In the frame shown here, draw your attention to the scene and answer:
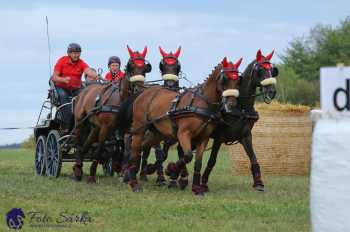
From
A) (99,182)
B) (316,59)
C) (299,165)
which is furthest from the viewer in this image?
(316,59)

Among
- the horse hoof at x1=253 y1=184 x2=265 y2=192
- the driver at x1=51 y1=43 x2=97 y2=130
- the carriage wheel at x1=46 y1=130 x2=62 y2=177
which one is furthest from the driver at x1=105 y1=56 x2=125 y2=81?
the horse hoof at x1=253 y1=184 x2=265 y2=192

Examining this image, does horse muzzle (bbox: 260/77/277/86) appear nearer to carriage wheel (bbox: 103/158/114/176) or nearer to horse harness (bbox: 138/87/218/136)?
horse harness (bbox: 138/87/218/136)

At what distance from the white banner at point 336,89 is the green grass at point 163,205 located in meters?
5.00

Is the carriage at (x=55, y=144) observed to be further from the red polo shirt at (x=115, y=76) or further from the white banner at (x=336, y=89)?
the white banner at (x=336, y=89)

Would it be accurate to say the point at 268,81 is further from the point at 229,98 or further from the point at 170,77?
the point at 170,77

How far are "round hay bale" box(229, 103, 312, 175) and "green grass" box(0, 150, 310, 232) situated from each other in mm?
3118

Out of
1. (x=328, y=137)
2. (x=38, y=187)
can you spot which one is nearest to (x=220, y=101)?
(x=38, y=187)

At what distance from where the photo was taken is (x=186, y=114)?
12133 millimetres

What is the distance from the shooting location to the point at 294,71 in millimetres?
66562

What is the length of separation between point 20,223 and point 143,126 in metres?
5.36

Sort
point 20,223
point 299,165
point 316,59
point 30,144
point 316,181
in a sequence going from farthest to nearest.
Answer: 1. point 316,59
2. point 30,144
3. point 299,165
4. point 20,223
5. point 316,181

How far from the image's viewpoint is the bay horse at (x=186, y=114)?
11758 millimetres

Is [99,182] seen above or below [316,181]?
below

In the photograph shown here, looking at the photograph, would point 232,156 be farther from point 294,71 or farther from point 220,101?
point 294,71
